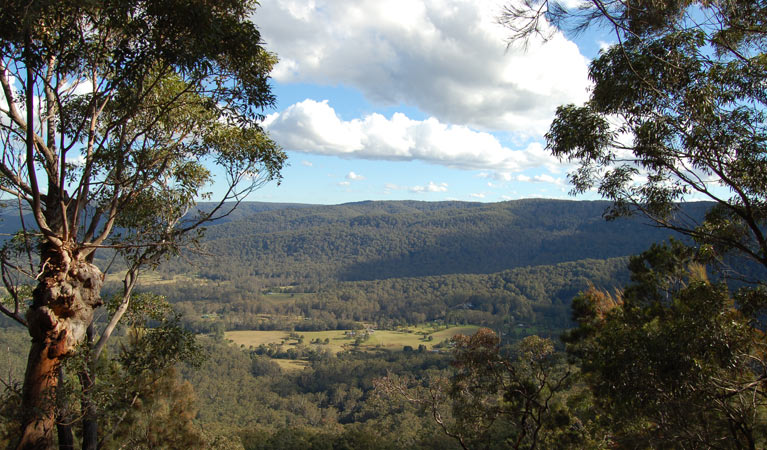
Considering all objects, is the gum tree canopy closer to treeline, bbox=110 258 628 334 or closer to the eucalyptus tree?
the eucalyptus tree

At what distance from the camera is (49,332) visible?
371 centimetres

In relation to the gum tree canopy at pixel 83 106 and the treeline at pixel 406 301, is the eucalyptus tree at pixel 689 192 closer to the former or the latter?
the gum tree canopy at pixel 83 106

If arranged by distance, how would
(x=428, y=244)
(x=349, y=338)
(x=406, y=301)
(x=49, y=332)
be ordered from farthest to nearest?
1. (x=428, y=244)
2. (x=406, y=301)
3. (x=349, y=338)
4. (x=49, y=332)

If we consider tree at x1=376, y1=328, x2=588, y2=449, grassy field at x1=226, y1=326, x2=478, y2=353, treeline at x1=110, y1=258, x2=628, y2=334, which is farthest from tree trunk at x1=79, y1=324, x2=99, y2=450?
treeline at x1=110, y1=258, x2=628, y2=334

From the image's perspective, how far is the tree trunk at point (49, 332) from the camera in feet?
11.9

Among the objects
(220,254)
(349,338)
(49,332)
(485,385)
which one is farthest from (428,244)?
(49,332)

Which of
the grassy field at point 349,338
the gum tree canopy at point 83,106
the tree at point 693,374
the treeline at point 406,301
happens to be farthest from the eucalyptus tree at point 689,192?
the treeline at point 406,301

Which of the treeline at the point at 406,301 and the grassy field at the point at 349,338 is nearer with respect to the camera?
the grassy field at the point at 349,338

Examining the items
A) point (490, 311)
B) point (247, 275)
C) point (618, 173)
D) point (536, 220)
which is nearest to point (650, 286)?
point (618, 173)

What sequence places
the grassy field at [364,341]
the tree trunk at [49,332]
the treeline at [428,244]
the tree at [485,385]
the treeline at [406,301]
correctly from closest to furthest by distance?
the tree trunk at [49,332] → the tree at [485,385] → the grassy field at [364,341] → the treeline at [406,301] → the treeline at [428,244]

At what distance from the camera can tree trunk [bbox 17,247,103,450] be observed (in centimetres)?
363

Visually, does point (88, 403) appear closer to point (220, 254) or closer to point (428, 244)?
point (220, 254)

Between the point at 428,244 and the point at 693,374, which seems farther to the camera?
the point at 428,244

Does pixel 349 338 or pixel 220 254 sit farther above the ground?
pixel 220 254
